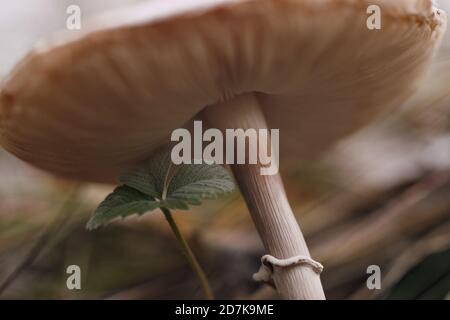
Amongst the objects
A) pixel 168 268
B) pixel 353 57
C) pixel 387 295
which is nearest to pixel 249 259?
pixel 168 268

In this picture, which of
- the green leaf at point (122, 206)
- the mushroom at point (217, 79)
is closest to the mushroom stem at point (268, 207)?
the mushroom at point (217, 79)

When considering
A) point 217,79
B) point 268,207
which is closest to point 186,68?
point 217,79

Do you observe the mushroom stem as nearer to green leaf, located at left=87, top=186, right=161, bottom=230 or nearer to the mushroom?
the mushroom

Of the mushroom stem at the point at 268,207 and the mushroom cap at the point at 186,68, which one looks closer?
the mushroom cap at the point at 186,68

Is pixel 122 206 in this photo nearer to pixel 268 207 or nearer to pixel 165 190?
pixel 165 190

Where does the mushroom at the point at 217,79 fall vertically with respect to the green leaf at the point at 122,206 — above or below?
above

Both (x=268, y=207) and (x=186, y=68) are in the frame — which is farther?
(x=268, y=207)

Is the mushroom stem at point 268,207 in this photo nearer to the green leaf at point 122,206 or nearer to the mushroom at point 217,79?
the mushroom at point 217,79
